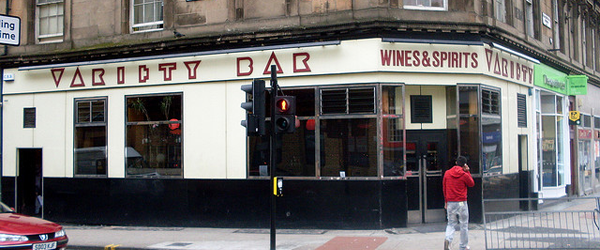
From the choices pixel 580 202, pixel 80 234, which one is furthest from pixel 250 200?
pixel 580 202

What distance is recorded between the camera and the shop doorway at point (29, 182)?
57.5 feet

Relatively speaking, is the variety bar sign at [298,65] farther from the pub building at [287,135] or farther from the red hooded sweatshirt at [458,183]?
the red hooded sweatshirt at [458,183]

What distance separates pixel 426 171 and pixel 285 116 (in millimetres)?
5130

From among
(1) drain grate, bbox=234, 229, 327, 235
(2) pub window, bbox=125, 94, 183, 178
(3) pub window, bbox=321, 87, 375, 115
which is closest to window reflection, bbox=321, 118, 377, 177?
A: (3) pub window, bbox=321, 87, 375, 115

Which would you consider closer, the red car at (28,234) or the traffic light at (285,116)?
the red car at (28,234)

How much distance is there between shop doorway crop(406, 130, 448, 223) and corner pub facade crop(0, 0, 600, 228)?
4 cm

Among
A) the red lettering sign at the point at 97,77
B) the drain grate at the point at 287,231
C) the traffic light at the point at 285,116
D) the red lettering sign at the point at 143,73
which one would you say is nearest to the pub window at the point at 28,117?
the red lettering sign at the point at 97,77

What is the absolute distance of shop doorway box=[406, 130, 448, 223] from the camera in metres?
14.2

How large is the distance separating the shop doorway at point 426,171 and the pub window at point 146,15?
7.55m

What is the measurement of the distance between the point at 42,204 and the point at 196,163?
5514 millimetres

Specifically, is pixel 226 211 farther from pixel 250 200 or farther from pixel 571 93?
pixel 571 93

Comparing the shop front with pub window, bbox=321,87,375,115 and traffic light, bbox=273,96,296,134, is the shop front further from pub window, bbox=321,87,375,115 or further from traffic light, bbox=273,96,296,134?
traffic light, bbox=273,96,296,134

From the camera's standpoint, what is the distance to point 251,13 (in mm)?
14555

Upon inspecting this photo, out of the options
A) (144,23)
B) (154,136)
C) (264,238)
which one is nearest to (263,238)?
(264,238)
